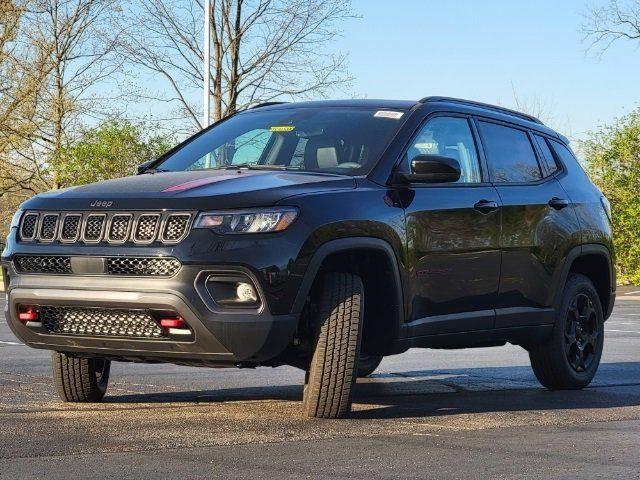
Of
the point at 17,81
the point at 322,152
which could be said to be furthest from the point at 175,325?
the point at 17,81

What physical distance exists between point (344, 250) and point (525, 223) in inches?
83.5

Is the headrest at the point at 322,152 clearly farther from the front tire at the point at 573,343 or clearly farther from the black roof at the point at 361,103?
the front tire at the point at 573,343

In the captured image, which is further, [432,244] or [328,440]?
[432,244]

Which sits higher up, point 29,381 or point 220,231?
point 220,231

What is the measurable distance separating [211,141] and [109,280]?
6.89 feet

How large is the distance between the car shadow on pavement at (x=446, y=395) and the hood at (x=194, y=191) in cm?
143

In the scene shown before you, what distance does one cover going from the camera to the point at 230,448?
595 cm

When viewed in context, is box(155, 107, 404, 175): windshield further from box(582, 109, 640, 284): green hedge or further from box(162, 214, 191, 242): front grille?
box(582, 109, 640, 284): green hedge

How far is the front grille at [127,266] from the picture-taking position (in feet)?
21.1

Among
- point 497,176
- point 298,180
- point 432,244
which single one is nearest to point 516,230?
point 497,176

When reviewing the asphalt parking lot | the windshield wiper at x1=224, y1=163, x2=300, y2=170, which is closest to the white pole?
the asphalt parking lot

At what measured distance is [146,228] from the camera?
21.4 ft

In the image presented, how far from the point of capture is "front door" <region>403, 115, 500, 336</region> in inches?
292

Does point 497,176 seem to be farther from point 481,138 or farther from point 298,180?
point 298,180
